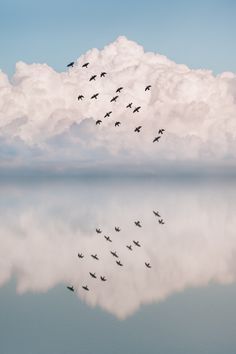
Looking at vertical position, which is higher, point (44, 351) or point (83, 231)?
point (83, 231)

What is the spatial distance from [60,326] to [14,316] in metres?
8.14

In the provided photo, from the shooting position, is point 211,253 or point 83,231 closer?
point 211,253

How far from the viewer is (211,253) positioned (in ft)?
497

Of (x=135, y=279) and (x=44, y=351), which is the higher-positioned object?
(x=135, y=279)

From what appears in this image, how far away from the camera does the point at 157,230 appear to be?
195 m

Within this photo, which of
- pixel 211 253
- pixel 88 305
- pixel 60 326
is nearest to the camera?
pixel 60 326

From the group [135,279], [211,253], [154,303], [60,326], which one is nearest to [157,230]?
[211,253]

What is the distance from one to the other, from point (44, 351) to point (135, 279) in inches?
1634

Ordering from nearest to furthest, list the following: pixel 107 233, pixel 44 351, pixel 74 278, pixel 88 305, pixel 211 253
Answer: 1. pixel 44 351
2. pixel 88 305
3. pixel 74 278
4. pixel 211 253
5. pixel 107 233

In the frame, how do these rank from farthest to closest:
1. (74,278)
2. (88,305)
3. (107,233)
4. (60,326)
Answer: (107,233)
(74,278)
(88,305)
(60,326)

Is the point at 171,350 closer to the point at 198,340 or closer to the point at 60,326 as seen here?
the point at 198,340

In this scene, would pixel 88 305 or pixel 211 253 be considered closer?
pixel 88 305

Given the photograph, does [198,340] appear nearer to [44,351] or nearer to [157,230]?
[44,351]

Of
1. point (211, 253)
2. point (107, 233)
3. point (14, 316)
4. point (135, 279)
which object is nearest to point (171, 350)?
point (14, 316)
